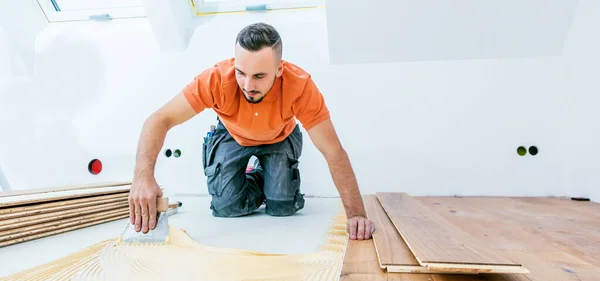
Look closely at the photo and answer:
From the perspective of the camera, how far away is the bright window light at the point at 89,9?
3586 mm

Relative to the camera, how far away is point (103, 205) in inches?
84.3

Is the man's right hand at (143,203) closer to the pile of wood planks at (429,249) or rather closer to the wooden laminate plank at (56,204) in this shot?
the wooden laminate plank at (56,204)

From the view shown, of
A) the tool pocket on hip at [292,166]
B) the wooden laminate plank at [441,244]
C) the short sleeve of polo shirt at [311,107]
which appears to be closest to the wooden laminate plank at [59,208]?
the tool pocket on hip at [292,166]

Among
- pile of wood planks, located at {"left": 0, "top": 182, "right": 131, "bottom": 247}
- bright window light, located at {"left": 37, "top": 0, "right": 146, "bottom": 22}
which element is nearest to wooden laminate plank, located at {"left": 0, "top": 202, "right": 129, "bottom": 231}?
pile of wood planks, located at {"left": 0, "top": 182, "right": 131, "bottom": 247}

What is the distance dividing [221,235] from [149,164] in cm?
54

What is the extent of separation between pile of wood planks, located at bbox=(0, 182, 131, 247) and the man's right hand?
71 cm

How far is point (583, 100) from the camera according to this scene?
2.72 m

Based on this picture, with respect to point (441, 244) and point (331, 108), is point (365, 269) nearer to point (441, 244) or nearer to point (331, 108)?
point (441, 244)

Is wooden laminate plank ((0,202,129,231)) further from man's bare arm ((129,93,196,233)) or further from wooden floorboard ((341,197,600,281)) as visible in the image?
wooden floorboard ((341,197,600,281))

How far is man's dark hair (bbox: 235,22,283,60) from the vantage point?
4.79ft

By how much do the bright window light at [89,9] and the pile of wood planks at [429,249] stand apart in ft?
10.4

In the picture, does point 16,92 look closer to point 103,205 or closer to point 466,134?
point 103,205

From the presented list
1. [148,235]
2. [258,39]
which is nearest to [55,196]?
[148,235]

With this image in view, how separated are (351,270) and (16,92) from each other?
395 centimetres
